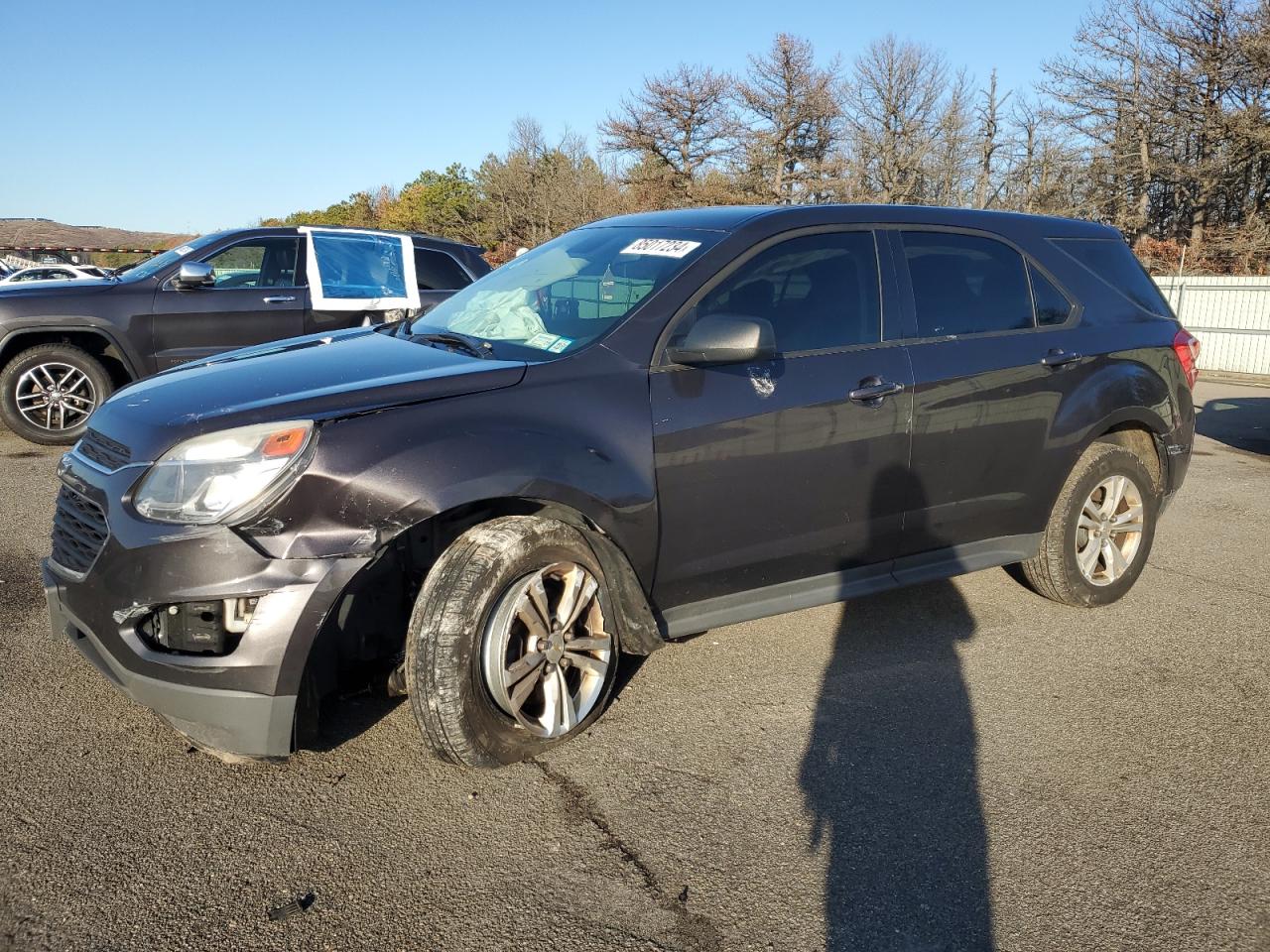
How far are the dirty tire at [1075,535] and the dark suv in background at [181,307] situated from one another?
18.4 ft

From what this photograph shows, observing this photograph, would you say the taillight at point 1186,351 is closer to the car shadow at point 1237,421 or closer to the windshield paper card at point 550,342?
the windshield paper card at point 550,342

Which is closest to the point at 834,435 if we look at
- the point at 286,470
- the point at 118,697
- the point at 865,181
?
the point at 286,470

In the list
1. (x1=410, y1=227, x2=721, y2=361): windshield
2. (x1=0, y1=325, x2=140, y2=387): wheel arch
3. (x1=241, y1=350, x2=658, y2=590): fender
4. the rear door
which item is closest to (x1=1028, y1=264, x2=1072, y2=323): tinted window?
the rear door

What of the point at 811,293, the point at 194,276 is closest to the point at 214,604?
the point at 811,293

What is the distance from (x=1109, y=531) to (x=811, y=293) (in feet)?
6.88

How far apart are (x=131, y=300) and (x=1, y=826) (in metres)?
6.13

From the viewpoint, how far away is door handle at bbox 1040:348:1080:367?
4.35 metres

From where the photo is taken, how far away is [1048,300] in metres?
4.52

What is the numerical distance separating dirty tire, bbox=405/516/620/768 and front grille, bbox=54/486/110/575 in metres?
0.97

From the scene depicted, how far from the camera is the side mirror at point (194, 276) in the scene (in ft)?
25.3

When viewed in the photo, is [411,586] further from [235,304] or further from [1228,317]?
[1228,317]

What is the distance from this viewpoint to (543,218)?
116 ft

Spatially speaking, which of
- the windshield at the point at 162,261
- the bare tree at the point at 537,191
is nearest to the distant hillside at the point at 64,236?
the bare tree at the point at 537,191

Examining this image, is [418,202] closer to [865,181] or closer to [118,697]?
[865,181]
